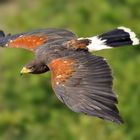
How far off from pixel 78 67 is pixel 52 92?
10633 millimetres

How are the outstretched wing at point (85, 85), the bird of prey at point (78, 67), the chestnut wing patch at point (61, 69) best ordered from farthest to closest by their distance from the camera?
the chestnut wing patch at point (61, 69)
the bird of prey at point (78, 67)
the outstretched wing at point (85, 85)

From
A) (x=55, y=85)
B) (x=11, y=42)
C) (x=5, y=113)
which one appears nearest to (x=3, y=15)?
(x=5, y=113)

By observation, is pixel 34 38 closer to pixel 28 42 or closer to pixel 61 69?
pixel 28 42

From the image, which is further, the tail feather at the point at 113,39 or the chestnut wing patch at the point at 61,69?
the tail feather at the point at 113,39

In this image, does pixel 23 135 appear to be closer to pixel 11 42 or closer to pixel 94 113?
pixel 11 42

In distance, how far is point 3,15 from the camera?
3453 cm

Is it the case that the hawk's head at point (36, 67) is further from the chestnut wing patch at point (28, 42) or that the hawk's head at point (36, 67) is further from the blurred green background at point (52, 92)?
the blurred green background at point (52, 92)

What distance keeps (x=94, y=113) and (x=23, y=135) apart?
257 inches

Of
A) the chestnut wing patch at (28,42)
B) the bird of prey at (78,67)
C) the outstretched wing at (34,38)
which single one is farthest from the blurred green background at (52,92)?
the bird of prey at (78,67)

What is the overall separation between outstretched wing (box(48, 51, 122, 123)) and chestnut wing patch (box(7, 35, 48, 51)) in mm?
1303

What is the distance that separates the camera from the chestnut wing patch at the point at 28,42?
14312 mm

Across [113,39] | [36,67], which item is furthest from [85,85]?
[113,39]

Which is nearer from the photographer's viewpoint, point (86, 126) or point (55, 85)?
point (55, 85)

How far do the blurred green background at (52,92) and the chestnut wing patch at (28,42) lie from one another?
2.80 metres
